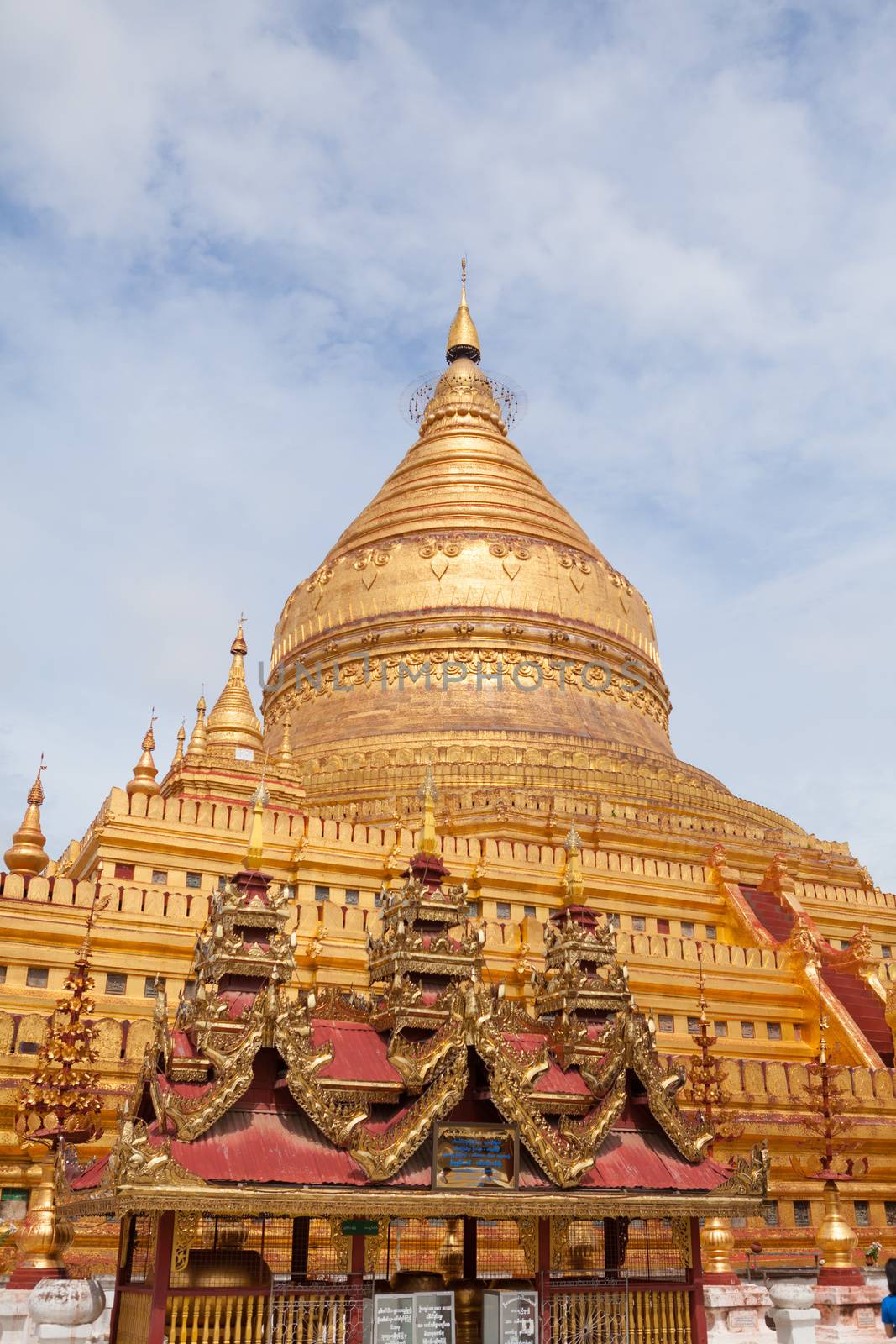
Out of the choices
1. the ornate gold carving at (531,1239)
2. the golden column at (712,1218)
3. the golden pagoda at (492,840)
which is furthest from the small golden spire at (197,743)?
the ornate gold carving at (531,1239)

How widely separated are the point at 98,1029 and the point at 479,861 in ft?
33.1

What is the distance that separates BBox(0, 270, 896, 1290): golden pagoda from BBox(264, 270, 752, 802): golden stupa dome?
0.34 feet

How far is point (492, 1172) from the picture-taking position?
1092 cm

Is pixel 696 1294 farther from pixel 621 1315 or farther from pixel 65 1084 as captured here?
pixel 65 1084

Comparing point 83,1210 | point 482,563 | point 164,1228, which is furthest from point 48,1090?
point 482,563

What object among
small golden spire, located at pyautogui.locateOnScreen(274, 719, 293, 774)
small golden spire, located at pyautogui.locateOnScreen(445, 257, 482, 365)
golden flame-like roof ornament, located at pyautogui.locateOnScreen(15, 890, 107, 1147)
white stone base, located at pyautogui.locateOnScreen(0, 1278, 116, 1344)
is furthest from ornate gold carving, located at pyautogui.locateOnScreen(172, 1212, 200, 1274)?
small golden spire, located at pyautogui.locateOnScreen(445, 257, 482, 365)

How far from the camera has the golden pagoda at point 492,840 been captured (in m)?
21.9

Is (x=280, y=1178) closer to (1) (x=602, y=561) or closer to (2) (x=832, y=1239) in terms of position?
(2) (x=832, y=1239)

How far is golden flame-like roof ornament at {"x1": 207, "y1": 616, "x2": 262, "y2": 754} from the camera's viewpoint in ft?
111

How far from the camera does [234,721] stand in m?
34.2

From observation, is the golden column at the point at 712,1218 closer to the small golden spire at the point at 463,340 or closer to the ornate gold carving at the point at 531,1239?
the ornate gold carving at the point at 531,1239

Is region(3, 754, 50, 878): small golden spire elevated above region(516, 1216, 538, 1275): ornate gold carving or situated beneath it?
elevated above

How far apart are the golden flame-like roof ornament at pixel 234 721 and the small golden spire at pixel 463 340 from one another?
25.4 m

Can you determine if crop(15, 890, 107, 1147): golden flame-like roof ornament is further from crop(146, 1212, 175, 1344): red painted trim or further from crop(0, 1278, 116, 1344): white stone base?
crop(146, 1212, 175, 1344): red painted trim
